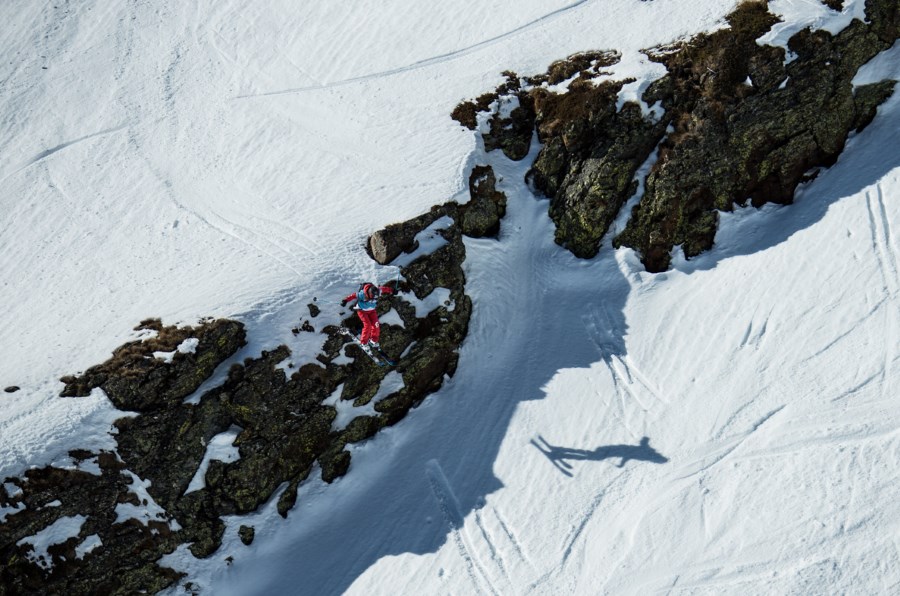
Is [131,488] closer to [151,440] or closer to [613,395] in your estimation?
[151,440]

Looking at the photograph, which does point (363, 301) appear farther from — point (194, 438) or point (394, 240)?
point (194, 438)

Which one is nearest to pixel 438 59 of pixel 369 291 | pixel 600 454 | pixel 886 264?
pixel 369 291

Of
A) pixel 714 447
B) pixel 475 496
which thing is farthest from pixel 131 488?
pixel 714 447

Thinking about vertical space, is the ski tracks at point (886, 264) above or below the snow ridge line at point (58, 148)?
A: below

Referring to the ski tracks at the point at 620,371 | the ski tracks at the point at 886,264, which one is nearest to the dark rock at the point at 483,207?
the ski tracks at the point at 620,371

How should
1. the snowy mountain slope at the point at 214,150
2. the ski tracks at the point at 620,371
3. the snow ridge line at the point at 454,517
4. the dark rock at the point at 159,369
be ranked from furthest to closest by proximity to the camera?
the snowy mountain slope at the point at 214,150
the ski tracks at the point at 620,371
the dark rock at the point at 159,369
the snow ridge line at the point at 454,517

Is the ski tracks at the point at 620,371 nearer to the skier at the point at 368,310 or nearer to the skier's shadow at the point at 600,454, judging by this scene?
the skier's shadow at the point at 600,454

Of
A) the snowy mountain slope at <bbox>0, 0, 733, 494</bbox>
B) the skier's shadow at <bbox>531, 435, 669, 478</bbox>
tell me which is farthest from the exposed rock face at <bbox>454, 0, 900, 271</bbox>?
the skier's shadow at <bbox>531, 435, 669, 478</bbox>
